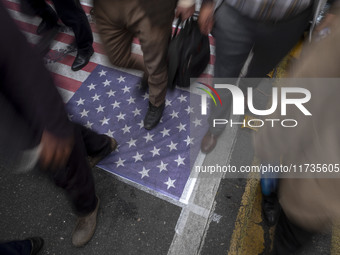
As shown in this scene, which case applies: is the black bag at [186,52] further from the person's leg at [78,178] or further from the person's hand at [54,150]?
the person's hand at [54,150]

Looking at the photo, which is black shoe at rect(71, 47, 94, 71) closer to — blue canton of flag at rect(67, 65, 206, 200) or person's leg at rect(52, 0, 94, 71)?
person's leg at rect(52, 0, 94, 71)

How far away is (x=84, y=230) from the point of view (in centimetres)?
225

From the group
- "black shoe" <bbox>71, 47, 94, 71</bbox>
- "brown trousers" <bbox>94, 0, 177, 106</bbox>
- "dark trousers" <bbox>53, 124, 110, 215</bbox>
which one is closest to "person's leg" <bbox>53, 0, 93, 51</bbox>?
"black shoe" <bbox>71, 47, 94, 71</bbox>

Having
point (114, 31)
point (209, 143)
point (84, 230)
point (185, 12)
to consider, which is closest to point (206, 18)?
point (185, 12)

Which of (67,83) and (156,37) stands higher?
(156,37)

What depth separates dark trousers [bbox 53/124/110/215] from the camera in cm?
176

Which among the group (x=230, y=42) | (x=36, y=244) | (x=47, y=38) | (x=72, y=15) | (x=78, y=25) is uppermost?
(x=230, y=42)

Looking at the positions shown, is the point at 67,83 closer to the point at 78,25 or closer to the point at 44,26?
the point at 78,25

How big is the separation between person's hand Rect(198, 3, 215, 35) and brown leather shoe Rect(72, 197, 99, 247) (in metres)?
1.79

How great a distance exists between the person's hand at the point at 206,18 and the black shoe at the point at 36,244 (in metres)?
2.16

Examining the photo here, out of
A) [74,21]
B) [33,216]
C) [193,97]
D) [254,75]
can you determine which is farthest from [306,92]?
[74,21]

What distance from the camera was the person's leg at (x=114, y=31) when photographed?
2092 millimetres

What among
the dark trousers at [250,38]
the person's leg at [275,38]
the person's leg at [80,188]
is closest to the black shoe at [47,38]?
the person's leg at [80,188]

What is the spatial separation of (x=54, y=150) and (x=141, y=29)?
1210 mm
